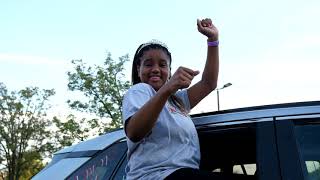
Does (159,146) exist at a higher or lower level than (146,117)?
lower

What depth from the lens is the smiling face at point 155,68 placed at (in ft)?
9.27

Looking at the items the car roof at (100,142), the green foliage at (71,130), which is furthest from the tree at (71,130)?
the car roof at (100,142)

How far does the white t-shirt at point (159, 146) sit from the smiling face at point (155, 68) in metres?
0.12

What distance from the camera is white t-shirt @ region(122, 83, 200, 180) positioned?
2.55 m

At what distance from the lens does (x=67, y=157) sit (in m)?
3.34

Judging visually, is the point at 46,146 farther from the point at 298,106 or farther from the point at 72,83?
the point at 298,106

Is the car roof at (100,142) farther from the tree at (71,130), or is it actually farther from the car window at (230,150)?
the tree at (71,130)

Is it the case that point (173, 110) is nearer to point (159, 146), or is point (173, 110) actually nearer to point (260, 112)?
point (159, 146)

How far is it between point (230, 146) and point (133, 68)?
2.56 feet

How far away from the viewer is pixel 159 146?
259 cm

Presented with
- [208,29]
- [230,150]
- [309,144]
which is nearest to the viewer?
[309,144]

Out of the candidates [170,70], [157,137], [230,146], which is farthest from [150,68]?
[230,146]

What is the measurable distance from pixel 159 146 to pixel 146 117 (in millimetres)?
250

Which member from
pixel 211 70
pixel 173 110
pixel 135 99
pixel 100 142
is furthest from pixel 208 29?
pixel 100 142
